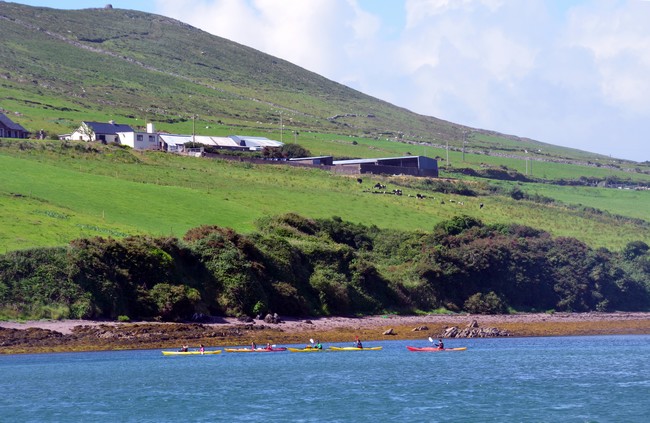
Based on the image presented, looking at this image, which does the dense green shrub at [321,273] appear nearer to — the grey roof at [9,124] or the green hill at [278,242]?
the green hill at [278,242]

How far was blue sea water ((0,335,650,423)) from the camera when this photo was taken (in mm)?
39469

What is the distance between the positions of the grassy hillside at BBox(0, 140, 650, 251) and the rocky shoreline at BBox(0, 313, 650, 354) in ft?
30.9

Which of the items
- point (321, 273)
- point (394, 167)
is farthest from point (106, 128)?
point (321, 273)

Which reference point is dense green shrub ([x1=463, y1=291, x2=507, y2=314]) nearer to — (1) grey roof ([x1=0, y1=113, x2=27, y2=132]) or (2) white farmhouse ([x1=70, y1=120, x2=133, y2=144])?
(2) white farmhouse ([x1=70, y1=120, x2=133, y2=144])

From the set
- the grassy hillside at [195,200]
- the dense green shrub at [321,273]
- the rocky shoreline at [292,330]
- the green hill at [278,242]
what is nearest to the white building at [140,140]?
the green hill at [278,242]

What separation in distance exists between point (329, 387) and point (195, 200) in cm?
5033

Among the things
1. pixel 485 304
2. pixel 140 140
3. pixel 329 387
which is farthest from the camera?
pixel 140 140

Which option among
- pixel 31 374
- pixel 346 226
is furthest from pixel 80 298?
pixel 346 226

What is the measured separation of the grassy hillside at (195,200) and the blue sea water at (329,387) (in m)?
17.3

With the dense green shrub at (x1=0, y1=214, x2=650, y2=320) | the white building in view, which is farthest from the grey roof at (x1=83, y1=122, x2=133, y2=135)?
the dense green shrub at (x1=0, y1=214, x2=650, y2=320)

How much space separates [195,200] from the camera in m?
93.6

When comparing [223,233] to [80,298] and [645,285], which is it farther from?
[645,285]

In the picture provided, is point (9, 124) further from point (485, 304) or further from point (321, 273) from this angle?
point (485, 304)

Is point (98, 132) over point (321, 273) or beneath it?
over
